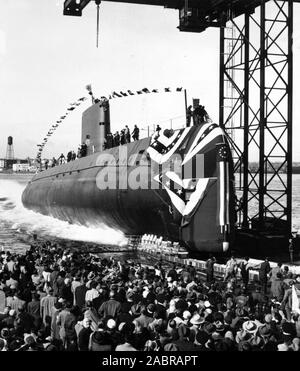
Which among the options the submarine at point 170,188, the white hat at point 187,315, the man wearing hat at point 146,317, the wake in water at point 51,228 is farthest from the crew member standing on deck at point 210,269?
the wake in water at point 51,228

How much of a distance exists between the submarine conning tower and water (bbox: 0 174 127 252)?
513 centimetres

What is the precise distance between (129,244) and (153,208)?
13.0 ft

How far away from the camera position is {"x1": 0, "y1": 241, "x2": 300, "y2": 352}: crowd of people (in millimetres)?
7484

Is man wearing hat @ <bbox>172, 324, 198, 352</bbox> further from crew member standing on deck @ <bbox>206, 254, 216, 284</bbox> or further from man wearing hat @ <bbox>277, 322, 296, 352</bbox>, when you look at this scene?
crew member standing on deck @ <bbox>206, 254, 216, 284</bbox>

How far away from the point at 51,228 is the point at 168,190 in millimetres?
17289

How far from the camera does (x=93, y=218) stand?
96.1 ft

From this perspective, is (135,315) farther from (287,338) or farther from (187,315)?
(287,338)

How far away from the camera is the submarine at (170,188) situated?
19750 millimetres

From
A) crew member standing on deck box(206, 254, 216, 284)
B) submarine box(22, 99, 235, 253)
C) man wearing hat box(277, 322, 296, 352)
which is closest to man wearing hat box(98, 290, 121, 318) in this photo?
man wearing hat box(277, 322, 296, 352)

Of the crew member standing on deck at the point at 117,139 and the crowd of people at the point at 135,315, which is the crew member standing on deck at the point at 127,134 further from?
the crowd of people at the point at 135,315

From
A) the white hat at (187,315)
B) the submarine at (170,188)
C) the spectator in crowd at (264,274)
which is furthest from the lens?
the submarine at (170,188)
